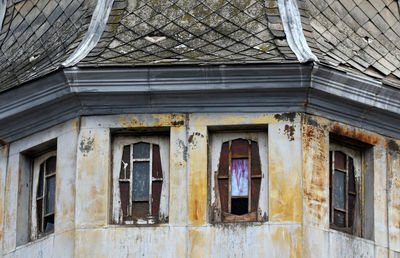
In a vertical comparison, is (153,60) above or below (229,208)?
above

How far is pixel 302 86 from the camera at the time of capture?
127 ft

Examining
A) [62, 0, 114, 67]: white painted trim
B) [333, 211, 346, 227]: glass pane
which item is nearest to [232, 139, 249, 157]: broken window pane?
[333, 211, 346, 227]: glass pane

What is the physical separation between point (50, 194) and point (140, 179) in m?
1.81

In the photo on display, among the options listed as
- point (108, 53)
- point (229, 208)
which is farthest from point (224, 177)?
point (108, 53)

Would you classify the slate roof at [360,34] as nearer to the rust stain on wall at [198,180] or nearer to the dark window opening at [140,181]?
the rust stain on wall at [198,180]

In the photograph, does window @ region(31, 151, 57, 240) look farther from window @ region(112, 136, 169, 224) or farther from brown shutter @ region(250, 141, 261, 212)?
brown shutter @ region(250, 141, 261, 212)

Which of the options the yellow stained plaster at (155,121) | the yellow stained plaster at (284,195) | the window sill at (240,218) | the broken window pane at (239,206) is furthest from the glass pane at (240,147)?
the window sill at (240,218)

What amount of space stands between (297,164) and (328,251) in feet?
5.19

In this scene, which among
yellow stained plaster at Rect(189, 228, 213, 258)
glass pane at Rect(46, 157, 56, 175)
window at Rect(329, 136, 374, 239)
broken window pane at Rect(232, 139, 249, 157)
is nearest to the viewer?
yellow stained plaster at Rect(189, 228, 213, 258)

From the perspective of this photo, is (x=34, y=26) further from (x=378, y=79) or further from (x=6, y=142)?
(x=378, y=79)

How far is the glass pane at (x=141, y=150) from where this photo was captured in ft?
129

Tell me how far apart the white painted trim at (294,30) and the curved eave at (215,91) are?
478 mm

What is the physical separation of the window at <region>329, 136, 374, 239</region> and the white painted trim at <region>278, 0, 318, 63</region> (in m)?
1.71

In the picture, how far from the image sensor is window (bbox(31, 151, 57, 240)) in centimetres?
3991
